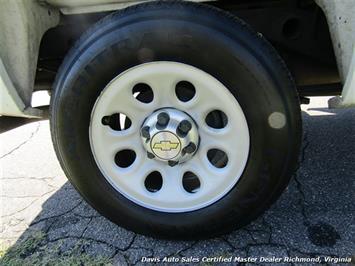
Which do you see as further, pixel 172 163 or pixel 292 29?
pixel 292 29

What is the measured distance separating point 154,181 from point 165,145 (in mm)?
312

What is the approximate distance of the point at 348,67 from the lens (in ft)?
5.70

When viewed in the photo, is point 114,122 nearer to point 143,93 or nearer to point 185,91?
point 143,93

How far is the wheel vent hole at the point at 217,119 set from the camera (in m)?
2.01

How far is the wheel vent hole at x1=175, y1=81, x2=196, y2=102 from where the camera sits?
199 centimetres

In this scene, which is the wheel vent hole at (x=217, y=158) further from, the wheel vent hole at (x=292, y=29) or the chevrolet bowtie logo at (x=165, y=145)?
the wheel vent hole at (x=292, y=29)

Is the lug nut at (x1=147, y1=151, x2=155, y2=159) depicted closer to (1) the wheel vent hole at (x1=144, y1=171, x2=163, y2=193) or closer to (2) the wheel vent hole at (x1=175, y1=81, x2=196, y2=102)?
(1) the wheel vent hole at (x1=144, y1=171, x2=163, y2=193)

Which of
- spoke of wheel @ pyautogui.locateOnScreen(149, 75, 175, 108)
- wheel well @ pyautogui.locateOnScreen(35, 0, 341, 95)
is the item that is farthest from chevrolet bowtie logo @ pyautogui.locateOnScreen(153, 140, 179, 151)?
wheel well @ pyautogui.locateOnScreen(35, 0, 341, 95)

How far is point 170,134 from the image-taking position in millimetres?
1896

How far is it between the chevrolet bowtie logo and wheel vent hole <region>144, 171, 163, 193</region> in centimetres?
25

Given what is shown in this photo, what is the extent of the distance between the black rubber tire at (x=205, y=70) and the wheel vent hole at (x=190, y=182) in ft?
0.70

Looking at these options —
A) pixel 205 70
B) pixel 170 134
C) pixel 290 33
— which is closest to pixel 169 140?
pixel 170 134

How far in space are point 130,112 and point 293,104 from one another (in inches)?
29.4

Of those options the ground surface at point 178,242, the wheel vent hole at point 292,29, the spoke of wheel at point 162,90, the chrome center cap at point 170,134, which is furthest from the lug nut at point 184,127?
the wheel vent hole at point 292,29
